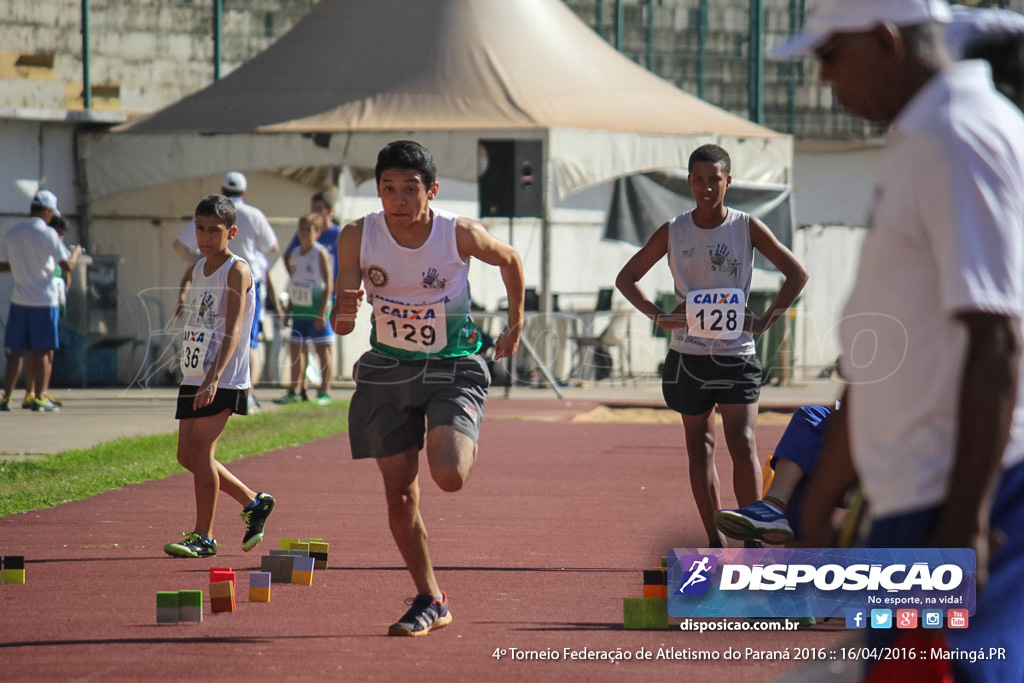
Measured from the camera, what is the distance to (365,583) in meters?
6.67

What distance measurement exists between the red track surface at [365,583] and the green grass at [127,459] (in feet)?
0.98

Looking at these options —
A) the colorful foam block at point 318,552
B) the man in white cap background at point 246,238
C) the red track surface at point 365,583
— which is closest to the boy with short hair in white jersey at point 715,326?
the red track surface at point 365,583

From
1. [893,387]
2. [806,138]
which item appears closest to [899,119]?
[893,387]

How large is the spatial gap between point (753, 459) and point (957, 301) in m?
4.41

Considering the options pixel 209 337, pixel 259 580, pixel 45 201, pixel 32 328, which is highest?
pixel 45 201

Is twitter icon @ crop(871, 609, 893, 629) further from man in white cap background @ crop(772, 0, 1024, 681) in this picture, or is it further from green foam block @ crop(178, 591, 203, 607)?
green foam block @ crop(178, 591, 203, 607)

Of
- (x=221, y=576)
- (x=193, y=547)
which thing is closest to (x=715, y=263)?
(x=221, y=576)

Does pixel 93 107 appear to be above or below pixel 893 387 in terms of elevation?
above

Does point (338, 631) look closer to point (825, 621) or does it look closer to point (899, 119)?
point (825, 621)

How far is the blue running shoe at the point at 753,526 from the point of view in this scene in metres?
4.89

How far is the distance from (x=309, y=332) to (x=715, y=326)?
9894mm

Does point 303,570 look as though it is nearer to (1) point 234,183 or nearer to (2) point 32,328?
(1) point 234,183

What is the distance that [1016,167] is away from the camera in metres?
2.50

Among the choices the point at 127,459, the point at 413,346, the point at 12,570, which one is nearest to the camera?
the point at 413,346
